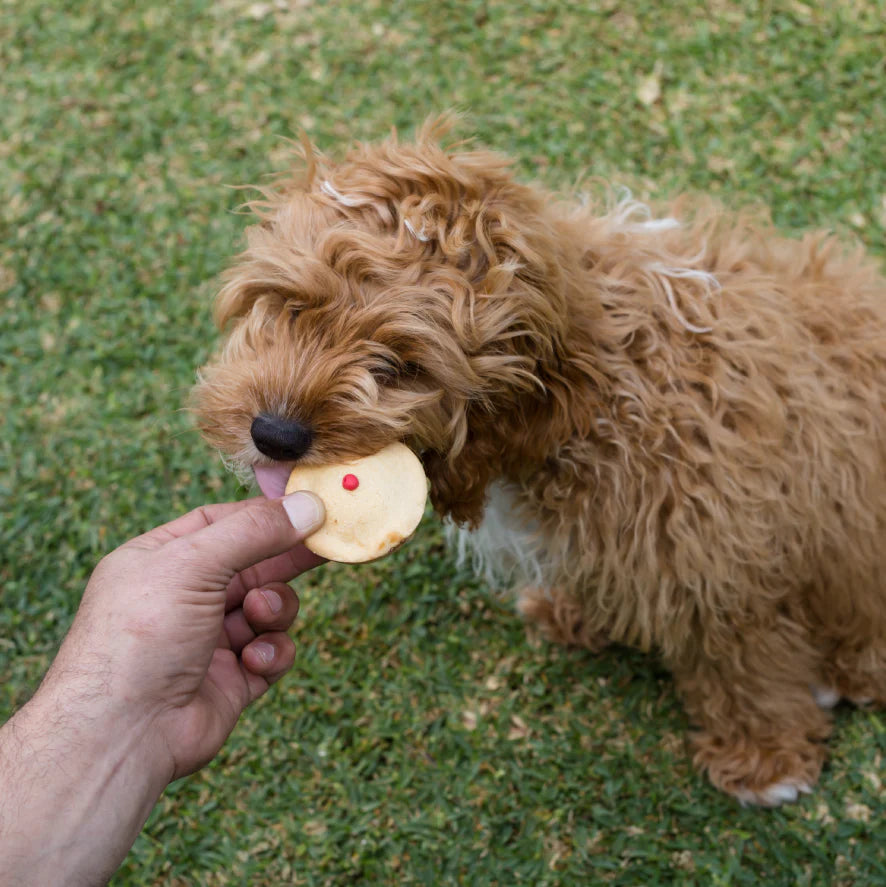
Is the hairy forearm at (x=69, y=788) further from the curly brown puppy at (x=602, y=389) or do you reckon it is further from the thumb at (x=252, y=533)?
the curly brown puppy at (x=602, y=389)

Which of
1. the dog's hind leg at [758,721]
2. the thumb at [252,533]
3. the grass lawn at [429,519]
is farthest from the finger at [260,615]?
the dog's hind leg at [758,721]

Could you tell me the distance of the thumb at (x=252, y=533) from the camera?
2051mm

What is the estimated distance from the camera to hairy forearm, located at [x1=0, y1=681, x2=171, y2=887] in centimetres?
191

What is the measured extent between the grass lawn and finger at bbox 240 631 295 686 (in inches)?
36.2

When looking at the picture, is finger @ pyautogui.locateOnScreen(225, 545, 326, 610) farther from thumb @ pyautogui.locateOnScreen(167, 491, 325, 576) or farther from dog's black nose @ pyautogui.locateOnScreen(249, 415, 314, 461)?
dog's black nose @ pyautogui.locateOnScreen(249, 415, 314, 461)

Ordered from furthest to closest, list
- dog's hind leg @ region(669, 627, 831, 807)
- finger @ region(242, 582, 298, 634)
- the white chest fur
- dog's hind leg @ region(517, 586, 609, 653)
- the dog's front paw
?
1. dog's hind leg @ region(517, 586, 609, 653)
2. the dog's front paw
3. dog's hind leg @ region(669, 627, 831, 807)
4. the white chest fur
5. finger @ region(242, 582, 298, 634)

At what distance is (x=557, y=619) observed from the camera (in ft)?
11.2

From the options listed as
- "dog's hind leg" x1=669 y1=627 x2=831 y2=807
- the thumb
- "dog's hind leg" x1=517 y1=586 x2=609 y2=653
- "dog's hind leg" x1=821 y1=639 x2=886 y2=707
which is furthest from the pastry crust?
"dog's hind leg" x1=821 y1=639 x2=886 y2=707

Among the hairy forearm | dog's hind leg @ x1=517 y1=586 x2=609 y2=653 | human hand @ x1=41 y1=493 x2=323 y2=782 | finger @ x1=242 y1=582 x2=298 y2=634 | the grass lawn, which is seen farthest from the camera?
dog's hind leg @ x1=517 y1=586 x2=609 y2=653

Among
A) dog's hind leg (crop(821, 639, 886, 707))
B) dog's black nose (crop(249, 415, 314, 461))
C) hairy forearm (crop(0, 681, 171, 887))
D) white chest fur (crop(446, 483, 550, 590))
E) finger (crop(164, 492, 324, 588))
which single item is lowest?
dog's hind leg (crop(821, 639, 886, 707))

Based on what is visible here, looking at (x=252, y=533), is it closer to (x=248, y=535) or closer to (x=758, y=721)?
(x=248, y=535)

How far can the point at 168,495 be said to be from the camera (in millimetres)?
3828

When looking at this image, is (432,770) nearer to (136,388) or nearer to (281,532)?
(281,532)

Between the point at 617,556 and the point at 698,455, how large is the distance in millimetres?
369
